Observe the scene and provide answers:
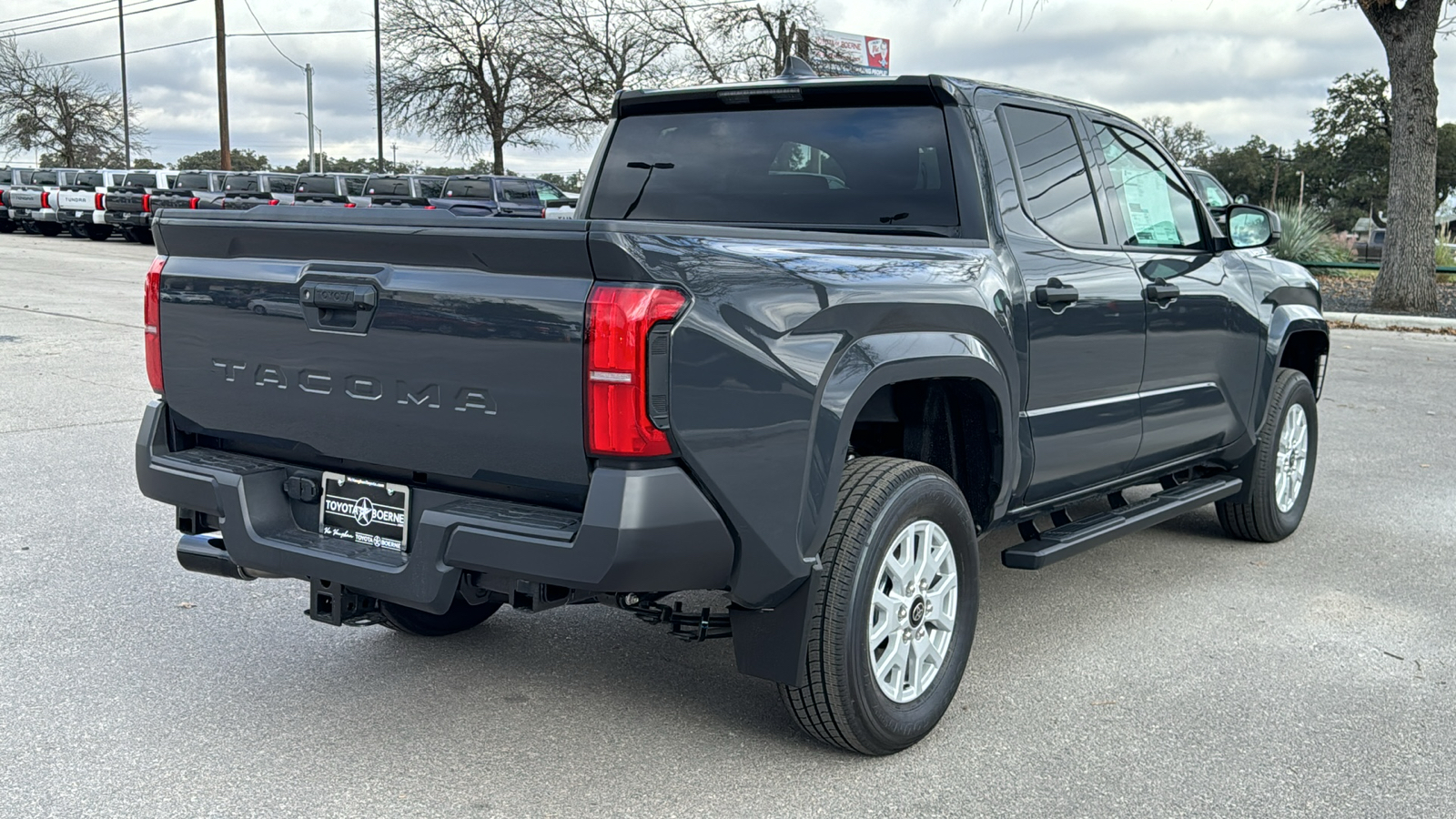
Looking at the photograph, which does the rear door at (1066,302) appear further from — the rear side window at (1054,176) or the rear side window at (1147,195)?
the rear side window at (1147,195)

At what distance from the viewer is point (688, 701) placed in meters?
4.06

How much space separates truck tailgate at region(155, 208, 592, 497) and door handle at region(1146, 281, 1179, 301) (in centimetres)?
270

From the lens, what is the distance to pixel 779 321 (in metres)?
3.24

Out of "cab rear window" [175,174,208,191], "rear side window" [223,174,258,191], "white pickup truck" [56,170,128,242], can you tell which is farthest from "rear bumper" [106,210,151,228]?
"rear side window" [223,174,258,191]

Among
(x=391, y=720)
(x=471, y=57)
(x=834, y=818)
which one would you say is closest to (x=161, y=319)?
(x=391, y=720)

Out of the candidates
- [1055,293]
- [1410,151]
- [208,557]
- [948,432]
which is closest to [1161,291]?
[1055,293]

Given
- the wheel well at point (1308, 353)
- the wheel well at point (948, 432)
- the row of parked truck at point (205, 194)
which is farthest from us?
the row of parked truck at point (205, 194)

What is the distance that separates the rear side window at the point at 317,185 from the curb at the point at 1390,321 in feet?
71.8

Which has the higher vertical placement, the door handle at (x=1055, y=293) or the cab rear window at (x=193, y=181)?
the cab rear window at (x=193, y=181)

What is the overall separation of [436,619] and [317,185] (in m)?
27.9

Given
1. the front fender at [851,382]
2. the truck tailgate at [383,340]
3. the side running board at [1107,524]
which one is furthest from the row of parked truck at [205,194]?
the front fender at [851,382]

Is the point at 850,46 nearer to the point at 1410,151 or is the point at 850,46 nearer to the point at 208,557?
the point at 1410,151

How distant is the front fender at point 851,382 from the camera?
3.33 meters

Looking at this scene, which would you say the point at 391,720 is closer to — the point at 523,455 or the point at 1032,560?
the point at 523,455
